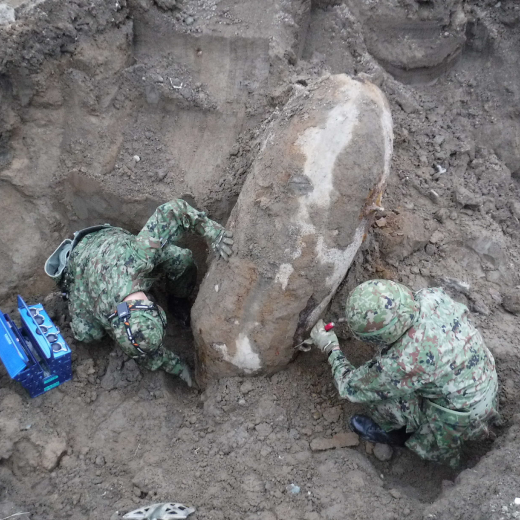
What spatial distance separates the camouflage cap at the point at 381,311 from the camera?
281 cm

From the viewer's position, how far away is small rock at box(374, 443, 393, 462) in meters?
3.50

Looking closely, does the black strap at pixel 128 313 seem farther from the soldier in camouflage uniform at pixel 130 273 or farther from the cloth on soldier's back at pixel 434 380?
the cloth on soldier's back at pixel 434 380

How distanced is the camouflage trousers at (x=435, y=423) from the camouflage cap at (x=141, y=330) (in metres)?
1.50

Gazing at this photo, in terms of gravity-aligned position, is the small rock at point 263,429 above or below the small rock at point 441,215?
below

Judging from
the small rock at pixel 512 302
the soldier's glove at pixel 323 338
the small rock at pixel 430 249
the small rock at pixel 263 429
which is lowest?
the small rock at pixel 263 429

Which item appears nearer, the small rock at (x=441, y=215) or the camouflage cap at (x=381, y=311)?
the camouflage cap at (x=381, y=311)

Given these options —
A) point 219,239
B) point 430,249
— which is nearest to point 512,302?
point 430,249

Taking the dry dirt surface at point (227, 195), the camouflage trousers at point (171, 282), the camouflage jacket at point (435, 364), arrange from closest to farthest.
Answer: the camouflage jacket at point (435, 364) < the dry dirt surface at point (227, 195) < the camouflage trousers at point (171, 282)

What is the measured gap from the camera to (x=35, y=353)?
3721mm

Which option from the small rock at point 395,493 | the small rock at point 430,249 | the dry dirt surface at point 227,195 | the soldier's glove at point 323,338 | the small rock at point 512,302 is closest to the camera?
the small rock at point 395,493

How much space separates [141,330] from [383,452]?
1.78 meters

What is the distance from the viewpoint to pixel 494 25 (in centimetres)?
504

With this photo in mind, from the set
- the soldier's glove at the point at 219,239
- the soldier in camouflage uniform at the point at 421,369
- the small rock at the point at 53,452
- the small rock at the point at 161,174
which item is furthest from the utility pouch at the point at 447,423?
the small rock at the point at 161,174

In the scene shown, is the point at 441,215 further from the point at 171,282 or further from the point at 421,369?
the point at 171,282
